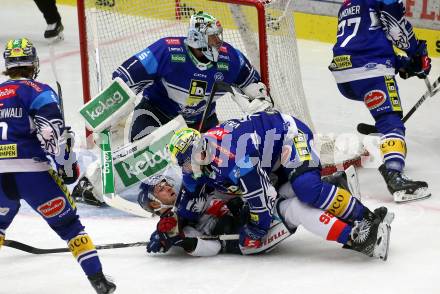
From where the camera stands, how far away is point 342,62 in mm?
5699

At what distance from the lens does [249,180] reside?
433cm

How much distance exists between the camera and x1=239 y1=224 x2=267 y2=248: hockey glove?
176 inches

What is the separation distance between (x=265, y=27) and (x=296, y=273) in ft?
5.99

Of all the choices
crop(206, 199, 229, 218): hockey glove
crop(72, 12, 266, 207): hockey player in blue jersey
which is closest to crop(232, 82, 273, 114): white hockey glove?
crop(72, 12, 266, 207): hockey player in blue jersey

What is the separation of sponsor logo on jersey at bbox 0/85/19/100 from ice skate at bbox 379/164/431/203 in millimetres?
2195

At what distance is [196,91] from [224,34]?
0.62 m

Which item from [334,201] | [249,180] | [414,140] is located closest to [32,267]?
[249,180]

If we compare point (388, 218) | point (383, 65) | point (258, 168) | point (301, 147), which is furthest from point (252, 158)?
point (383, 65)

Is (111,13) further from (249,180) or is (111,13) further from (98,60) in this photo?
(249,180)

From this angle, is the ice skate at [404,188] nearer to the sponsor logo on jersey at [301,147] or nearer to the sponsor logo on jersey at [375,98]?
the sponsor logo on jersey at [375,98]

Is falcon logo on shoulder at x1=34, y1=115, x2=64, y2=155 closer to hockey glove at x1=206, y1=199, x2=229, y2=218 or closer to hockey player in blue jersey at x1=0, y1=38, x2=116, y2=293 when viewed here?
hockey player in blue jersey at x1=0, y1=38, x2=116, y2=293

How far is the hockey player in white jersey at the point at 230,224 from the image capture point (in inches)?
172

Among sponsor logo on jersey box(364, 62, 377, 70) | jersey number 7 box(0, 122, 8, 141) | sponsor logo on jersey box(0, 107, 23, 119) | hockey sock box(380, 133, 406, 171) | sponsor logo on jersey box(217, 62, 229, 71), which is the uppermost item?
sponsor logo on jersey box(0, 107, 23, 119)

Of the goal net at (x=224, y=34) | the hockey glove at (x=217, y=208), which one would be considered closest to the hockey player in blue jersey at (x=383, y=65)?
the goal net at (x=224, y=34)
